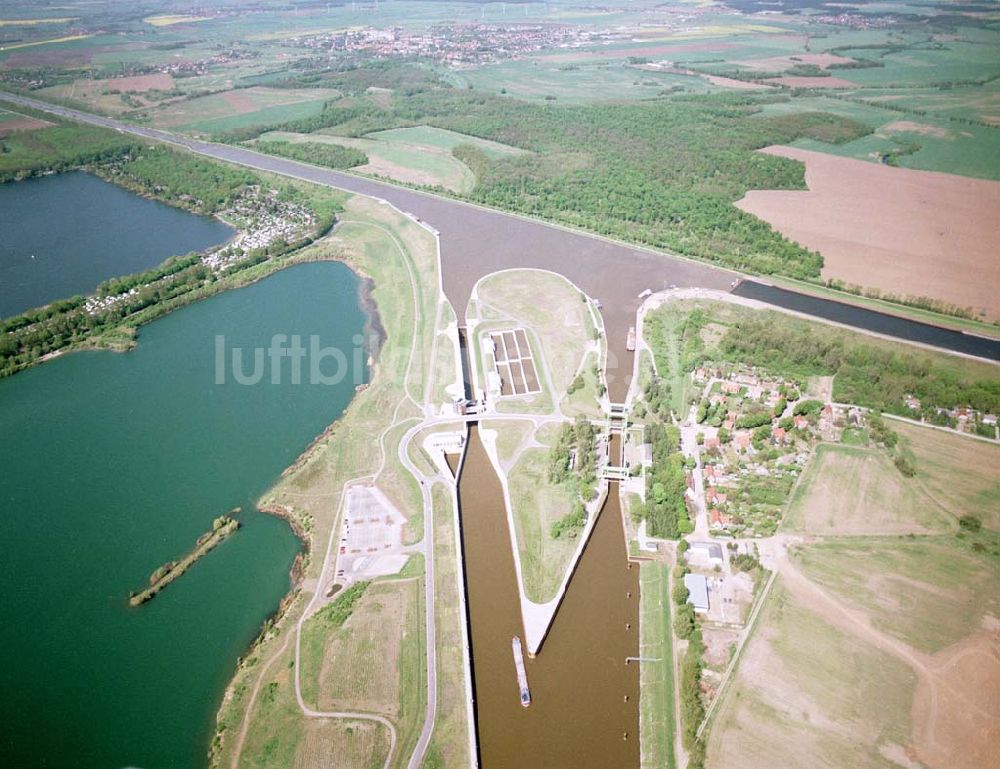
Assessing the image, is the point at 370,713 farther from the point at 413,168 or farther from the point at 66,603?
the point at 413,168

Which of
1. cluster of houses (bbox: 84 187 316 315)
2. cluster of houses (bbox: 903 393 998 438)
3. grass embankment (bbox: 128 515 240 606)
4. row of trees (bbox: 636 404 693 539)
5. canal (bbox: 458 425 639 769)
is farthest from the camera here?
cluster of houses (bbox: 84 187 316 315)

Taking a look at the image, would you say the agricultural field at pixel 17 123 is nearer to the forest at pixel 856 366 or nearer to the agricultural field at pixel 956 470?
the forest at pixel 856 366

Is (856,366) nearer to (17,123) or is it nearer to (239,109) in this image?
(239,109)

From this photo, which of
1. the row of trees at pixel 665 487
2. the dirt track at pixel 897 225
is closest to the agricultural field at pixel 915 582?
the row of trees at pixel 665 487

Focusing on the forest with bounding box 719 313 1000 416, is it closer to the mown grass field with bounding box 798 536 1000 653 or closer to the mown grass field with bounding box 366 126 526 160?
the mown grass field with bounding box 798 536 1000 653

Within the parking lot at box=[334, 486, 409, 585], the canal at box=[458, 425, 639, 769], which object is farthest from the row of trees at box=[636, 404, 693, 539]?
the parking lot at box=[334, 486, 409, 585]

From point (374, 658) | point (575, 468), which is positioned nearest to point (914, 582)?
point (575, 468)

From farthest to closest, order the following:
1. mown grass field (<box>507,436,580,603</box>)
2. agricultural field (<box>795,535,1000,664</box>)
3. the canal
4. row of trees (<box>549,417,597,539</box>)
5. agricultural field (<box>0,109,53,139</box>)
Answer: agricultural field (<box>0,109,53,139</box>) → row of trees (<box>549,417,597,539</box>) → mown grass field (<box>507,436,580,603</box>) → agricultural field (<box>795,535,1000,664</box>) → the canal
